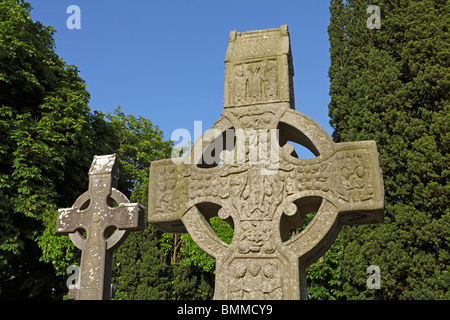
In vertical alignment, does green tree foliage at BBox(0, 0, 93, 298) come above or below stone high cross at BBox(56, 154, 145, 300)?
above

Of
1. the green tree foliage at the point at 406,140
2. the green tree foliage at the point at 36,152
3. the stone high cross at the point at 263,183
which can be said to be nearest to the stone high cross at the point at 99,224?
the stone high cross at the point at 263,183

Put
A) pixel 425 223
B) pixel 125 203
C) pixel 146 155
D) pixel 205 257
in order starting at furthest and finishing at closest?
pixel 146 155 → pixel 205 257 → pixel 425 223 → pixel 125 203

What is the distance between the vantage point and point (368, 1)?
1588cm

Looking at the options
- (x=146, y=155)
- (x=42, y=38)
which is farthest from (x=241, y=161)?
(x=146, y=155)

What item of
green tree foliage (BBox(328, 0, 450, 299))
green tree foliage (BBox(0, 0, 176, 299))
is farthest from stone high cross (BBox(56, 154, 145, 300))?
green tree foliage (BBox(328, 0, 450, 299))

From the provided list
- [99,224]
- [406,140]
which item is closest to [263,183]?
[99,224]

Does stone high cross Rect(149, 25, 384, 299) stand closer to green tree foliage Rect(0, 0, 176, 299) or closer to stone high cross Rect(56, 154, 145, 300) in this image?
stone high cross Rect(56, 154, 145, 300)

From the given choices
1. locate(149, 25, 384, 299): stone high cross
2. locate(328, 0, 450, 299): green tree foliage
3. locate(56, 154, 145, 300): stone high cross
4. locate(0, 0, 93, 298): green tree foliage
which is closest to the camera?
locate(149, 25, 384, 299): stone high cross

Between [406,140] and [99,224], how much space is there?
984 cm

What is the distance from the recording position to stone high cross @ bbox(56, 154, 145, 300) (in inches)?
183

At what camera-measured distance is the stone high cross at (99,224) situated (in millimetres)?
4660

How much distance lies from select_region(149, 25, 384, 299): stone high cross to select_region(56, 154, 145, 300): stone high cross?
468mm
